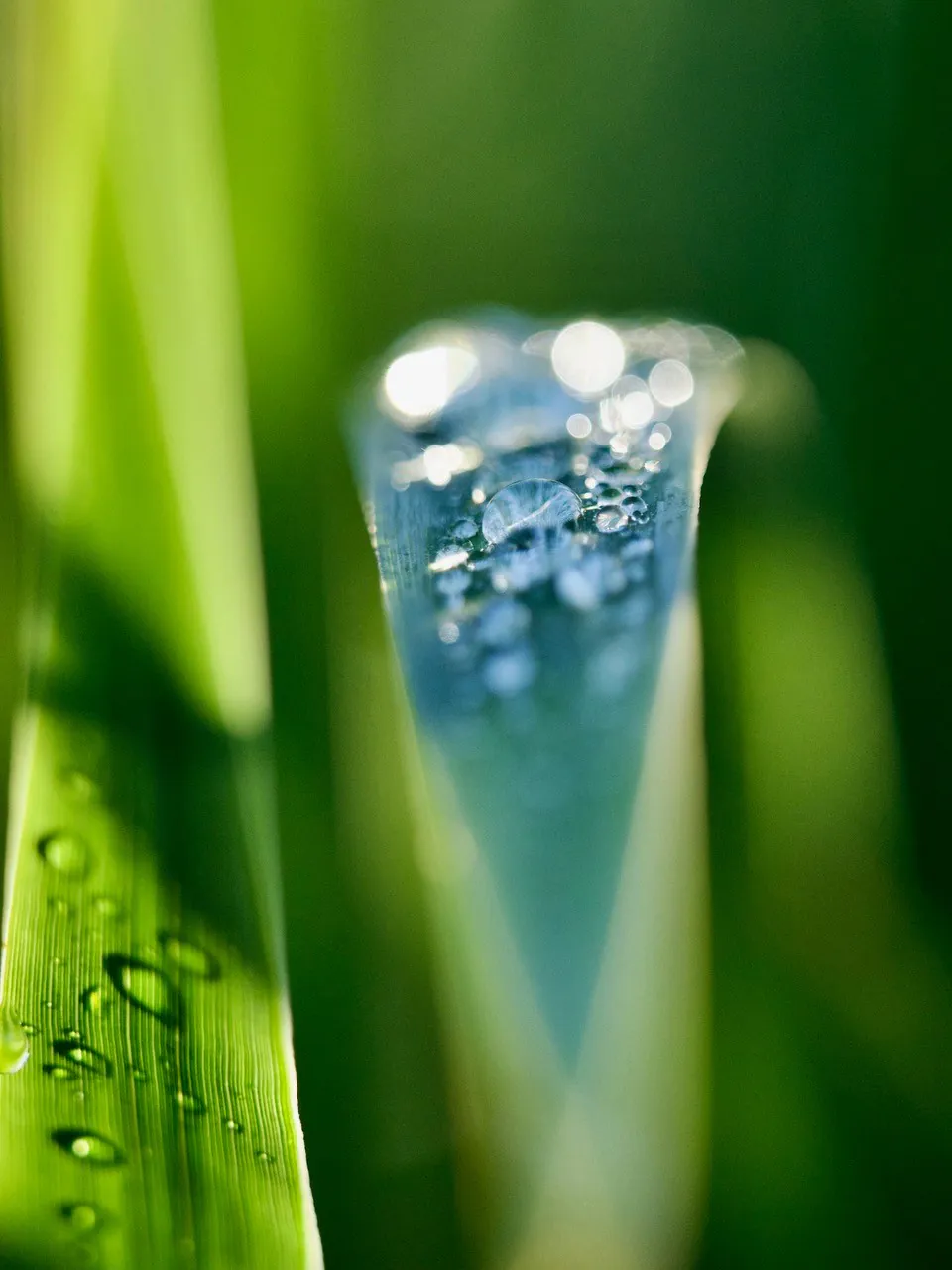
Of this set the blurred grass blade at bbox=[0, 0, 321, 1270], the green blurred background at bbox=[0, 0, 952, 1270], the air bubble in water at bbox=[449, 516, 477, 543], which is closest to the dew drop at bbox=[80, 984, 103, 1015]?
the blurred grass blade at bbox=[0, 0, 321, 1270]

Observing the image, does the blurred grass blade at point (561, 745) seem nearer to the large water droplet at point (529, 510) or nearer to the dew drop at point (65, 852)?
the large water droplet at point (529, 510)

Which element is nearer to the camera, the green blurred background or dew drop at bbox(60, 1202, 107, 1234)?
dew drop at bbox(60, 1202, 107, 1234)

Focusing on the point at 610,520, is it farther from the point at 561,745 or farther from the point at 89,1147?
the point at 89,1147

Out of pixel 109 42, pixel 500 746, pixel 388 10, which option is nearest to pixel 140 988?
pixel 500 746

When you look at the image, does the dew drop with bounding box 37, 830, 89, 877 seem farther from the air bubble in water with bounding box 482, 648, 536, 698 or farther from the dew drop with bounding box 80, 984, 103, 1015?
the air bubble in water with bounding box 482, 648, 536, 698

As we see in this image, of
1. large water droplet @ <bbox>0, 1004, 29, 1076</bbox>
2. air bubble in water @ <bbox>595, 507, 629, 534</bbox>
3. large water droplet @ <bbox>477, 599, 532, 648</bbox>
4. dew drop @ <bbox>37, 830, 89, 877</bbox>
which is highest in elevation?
air bubble in water @ <bbox>595, 507, 629, 534</bbox>

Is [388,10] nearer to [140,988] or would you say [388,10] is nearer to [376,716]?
[376,716]

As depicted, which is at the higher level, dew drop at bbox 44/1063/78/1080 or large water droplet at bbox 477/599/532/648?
large water droplet at bbox 477/599/532/648
